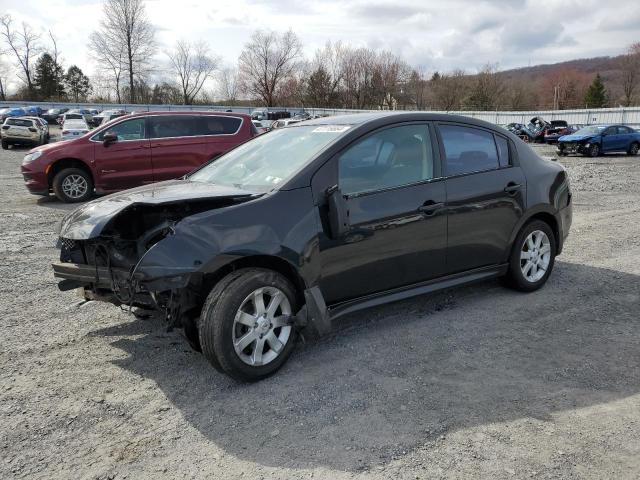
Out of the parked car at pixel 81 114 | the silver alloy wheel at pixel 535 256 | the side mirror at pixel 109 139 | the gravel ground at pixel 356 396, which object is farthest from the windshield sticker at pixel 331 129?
the parked car at pixel 81 114

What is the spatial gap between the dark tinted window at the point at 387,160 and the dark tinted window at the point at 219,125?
7.86 metres

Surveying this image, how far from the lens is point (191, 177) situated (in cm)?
475

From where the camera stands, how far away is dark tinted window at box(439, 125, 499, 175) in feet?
14.8

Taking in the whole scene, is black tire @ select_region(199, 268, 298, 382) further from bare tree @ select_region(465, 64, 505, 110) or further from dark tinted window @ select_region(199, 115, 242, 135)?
bare tree @ select_region(465, 64, 505, 110)

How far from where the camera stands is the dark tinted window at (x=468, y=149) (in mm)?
4496

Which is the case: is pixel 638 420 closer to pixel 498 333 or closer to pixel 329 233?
pixel 498 333

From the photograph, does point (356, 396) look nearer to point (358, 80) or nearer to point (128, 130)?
point (128, 130)

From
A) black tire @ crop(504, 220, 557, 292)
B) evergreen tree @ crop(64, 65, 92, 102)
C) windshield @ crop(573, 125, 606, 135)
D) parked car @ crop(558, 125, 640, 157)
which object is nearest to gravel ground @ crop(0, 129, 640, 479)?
black tire @ crop(504, 220, 557, 292)

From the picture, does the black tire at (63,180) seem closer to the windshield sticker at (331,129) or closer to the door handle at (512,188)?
the windshield sticker at (331,129)

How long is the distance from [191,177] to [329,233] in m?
1.65

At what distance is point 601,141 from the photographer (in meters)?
23.9

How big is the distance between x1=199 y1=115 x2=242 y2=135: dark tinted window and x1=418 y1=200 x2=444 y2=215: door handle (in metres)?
8.11

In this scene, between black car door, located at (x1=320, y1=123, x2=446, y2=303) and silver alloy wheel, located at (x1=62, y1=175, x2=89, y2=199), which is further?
silver alloy wheel, located at (x1=62, y1=175, x2=89, y2=199)

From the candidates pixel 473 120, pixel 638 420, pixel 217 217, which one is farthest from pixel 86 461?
pixel 473 120
